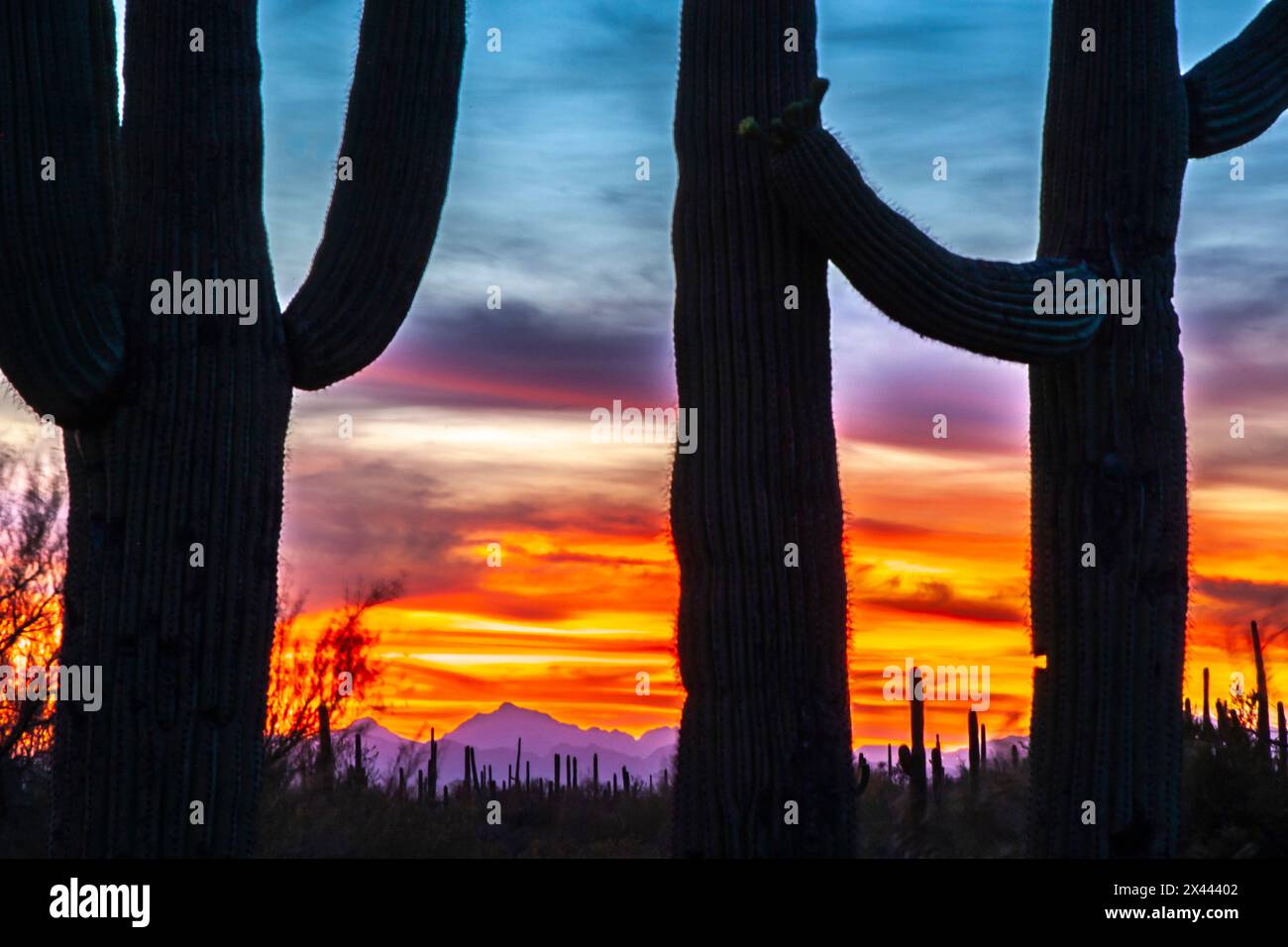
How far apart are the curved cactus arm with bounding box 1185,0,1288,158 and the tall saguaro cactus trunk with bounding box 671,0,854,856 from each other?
87.4 inches

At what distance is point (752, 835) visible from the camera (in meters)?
6.67

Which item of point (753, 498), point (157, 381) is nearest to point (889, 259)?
point (753, 498)

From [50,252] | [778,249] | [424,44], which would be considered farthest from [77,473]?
[778,249]

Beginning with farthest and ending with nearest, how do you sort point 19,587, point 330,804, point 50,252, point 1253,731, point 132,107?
point 1253,731 < point 330,804 < point 19,587 < point 132,107 < point 50,252

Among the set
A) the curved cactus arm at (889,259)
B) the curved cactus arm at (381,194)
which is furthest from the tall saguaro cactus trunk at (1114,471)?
the curved cactus arm at (381,194)

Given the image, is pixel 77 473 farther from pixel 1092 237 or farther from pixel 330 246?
pixel 1092 237

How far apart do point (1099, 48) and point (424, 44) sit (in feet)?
11.2

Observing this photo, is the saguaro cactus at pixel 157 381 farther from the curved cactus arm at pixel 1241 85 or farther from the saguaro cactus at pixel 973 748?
the saguaro cactus at pixel 973 748

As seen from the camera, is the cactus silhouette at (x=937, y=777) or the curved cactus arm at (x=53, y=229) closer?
the curved cactus arm at (x=53, y=229)

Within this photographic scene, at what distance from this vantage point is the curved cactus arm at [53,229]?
19.6 feet

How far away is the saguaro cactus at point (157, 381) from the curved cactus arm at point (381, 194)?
0.14 ft

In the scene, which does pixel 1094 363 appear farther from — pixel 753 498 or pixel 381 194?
pixel 381 194

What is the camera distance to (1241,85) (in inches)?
309

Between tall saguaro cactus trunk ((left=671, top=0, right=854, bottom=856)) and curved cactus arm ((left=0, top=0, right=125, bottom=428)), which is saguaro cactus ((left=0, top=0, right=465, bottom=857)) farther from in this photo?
tall saguaro cactus trunk ((left=671, top=0, right=854, bottom=856))
